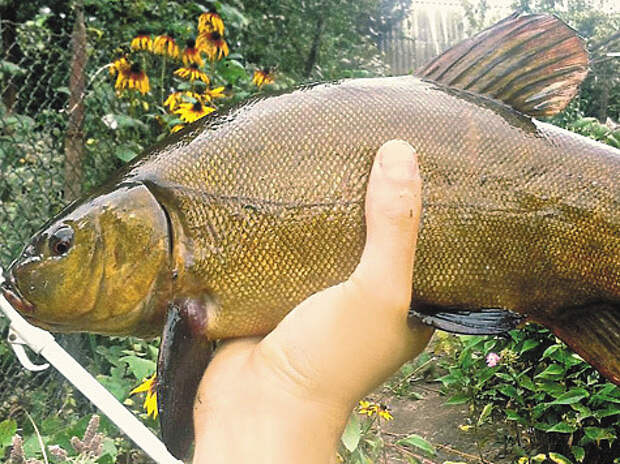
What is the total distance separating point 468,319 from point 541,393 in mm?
1932

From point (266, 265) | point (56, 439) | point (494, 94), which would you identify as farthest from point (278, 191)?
point (56, 439)

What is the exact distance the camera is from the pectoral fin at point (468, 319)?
4.43 feet

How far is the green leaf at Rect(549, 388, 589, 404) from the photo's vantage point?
288 centimetres

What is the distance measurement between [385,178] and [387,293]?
0.62 feet

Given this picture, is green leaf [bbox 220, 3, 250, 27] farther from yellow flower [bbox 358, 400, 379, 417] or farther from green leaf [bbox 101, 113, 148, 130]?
yellow flower [bbox 358, 400, 379, 417]

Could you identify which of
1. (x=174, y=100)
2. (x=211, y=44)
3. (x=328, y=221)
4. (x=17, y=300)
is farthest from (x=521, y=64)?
(x=211, y=44)

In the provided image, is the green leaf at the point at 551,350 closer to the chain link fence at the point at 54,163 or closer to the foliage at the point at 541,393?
the foliage at the point at 541,393

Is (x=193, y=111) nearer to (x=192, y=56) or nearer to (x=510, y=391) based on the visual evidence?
(x=192, y=56)

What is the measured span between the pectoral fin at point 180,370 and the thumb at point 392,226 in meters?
0.29

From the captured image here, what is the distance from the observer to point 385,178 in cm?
128

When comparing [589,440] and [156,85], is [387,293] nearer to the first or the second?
[589,440]

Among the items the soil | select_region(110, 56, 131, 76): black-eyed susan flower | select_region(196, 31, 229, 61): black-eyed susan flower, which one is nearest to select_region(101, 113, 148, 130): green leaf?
select_region(110, 56, 131, 76): black-eyed susan flower

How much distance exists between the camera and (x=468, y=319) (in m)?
1.37

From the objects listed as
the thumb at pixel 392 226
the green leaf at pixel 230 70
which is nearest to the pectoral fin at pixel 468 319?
the thumb at pixel 392 226
